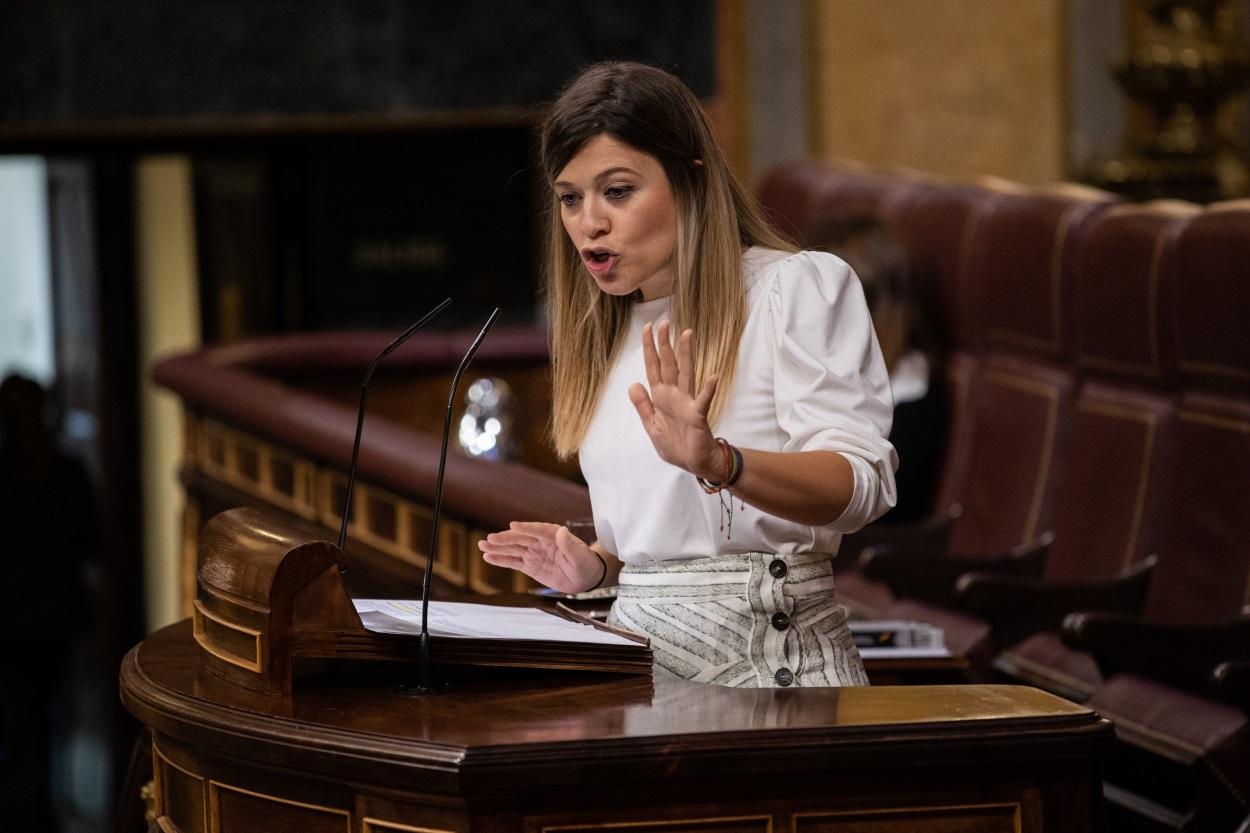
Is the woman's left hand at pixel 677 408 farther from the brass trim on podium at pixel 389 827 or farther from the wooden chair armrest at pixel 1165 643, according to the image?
the wooden chair armrest at pixel 1165 643

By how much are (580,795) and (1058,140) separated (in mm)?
5596

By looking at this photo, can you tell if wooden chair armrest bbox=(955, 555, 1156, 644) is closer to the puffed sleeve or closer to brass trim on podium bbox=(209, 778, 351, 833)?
the puffed sleeve

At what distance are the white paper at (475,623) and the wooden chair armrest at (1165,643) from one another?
128 centimetres

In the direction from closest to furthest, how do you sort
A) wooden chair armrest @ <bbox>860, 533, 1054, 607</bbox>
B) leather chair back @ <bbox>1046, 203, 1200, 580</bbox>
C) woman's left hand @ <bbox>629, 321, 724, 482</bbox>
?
woman's left hand @ <bbox>629, 321, 724, 482</bbox>, leather chair back @ <bbox>1046, 203, 1200, 580</bbox>, wooden chair armrest @ <bbox>860, 533, 1054, 607</bbox>

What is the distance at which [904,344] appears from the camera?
14.3 ft

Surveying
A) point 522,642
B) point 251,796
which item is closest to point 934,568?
point 522,642

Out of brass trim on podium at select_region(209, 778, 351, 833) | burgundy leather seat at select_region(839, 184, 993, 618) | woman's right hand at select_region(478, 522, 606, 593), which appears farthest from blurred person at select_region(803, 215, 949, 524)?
brass trim on podium at select_region(209, 778, 351, 833)

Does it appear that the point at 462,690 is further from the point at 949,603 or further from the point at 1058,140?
the point at 1058,140

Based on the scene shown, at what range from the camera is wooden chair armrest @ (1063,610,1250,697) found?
2.94 meters

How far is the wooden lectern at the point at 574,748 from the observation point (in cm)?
150

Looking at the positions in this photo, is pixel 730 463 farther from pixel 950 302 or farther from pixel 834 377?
pixel 950 302

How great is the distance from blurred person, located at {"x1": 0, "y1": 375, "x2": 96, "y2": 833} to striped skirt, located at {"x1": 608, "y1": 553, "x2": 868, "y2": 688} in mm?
3795

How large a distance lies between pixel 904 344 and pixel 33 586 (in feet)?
8.56

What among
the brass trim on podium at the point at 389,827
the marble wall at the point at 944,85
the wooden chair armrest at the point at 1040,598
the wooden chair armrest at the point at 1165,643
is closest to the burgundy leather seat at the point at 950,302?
the wooden chair armrest at the point at 1040,598
